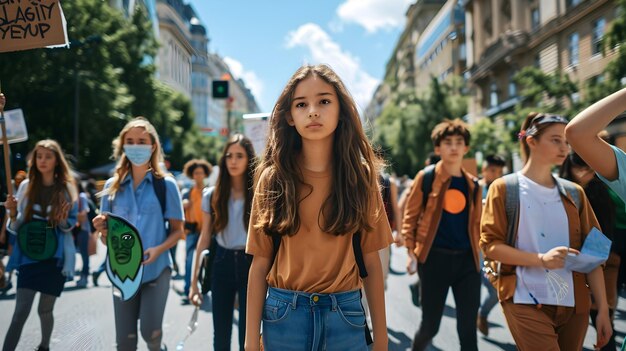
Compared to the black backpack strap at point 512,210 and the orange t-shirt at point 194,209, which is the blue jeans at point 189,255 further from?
the black backpack strap at point 512,210

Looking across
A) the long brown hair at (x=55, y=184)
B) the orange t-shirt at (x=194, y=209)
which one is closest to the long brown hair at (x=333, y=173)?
the long brown hair at (x=55, y=184)

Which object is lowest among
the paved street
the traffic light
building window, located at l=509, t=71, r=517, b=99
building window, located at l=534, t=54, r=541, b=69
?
the paved street

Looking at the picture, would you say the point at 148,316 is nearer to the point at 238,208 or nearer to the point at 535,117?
the point at 238,208

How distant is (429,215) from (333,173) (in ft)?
7.38

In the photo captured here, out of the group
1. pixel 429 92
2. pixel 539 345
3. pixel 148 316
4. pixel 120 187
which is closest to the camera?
pixel 539 345

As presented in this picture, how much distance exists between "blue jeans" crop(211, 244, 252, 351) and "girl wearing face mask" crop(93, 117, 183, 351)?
0.36m

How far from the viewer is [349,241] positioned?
2406 millimetres

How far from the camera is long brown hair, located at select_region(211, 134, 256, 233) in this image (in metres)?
4.27

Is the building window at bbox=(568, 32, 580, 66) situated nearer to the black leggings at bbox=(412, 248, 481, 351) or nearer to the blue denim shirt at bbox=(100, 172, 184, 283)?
the black leggings at bbox=(412, 248, 481, 351)

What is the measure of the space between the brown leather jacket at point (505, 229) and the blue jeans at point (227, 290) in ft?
5.68

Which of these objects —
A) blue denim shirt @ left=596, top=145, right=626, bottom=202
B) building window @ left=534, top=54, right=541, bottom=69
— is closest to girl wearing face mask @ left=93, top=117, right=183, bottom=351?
blue denim shirt @ left=596, top=145, right=626, bottom=202

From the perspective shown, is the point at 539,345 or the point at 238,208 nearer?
the point at 539,345

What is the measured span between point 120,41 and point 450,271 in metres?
25.0

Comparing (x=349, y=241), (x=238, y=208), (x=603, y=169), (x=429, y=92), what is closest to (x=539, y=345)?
(x=603, y=169)
